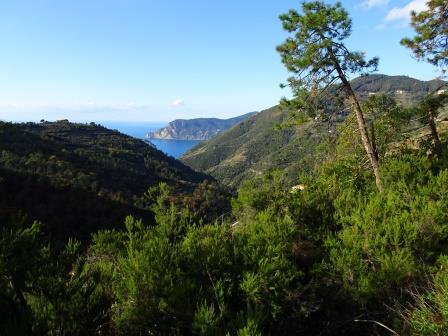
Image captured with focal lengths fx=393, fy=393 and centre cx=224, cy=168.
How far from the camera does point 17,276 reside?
874cm

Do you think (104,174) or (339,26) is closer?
(339,26)

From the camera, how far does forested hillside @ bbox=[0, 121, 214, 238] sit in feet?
224

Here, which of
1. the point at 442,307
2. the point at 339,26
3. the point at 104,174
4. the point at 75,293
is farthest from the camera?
the point at 104,174

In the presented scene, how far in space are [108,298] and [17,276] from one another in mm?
2144

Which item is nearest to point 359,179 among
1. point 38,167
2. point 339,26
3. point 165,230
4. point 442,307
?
point 339,26

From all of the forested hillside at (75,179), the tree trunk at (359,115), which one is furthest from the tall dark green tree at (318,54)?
the forested hillside at (75,179)

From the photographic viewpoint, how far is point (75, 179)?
9719 centimetres

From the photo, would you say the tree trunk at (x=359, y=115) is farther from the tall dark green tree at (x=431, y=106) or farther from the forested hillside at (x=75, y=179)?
the forested hillside at (x=75, y=179)

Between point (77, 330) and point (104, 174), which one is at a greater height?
point (77, 330)

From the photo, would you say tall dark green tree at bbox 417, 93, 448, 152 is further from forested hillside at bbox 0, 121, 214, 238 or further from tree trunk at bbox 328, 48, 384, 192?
forested hillside at bbox 0, 121, 214, 238

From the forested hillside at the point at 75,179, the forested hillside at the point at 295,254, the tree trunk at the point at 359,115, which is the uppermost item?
the tree trunk at the point at 359,115

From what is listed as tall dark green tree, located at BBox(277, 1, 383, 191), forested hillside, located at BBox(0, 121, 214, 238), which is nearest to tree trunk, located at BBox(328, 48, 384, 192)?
tall dark green tree, located at BBox(277, 1, 383, 191)

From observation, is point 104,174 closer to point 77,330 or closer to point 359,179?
point 359,179

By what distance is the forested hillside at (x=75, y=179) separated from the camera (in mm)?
68375
